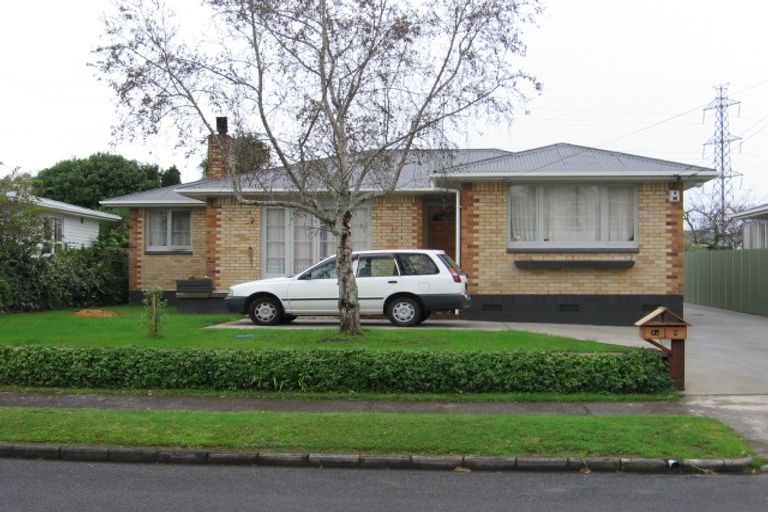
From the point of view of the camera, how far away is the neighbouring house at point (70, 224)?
878 inches

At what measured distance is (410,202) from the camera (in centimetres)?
1842

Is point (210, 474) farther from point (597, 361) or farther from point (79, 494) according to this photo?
point (597, 361)

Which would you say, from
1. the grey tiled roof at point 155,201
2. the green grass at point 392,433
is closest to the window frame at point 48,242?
the grey tiled roof at point 155,201

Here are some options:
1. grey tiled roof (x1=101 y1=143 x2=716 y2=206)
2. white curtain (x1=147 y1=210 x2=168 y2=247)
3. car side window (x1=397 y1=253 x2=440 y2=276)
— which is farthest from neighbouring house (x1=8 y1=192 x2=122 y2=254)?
car side window (x1=397 y1=253 x2=440 y2=276)

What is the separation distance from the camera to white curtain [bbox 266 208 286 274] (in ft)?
62.1

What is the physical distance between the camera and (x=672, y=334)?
9664 mm

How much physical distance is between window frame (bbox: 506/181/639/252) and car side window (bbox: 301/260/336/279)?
438cm

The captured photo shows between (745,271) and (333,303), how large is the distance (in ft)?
48.2

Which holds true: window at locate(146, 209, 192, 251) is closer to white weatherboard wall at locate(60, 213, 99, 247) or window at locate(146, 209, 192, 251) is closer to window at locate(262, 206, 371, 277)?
window at locate(262, 206, 371, 277)

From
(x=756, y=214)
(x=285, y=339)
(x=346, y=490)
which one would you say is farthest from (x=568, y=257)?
(x=346, y=490)

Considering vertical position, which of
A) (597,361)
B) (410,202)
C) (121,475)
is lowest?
(121,475)

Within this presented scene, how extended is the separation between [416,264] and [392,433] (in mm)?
7578

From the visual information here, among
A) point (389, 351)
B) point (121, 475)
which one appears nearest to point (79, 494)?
point (121, 475)

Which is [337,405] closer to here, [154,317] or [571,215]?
[154,317]
